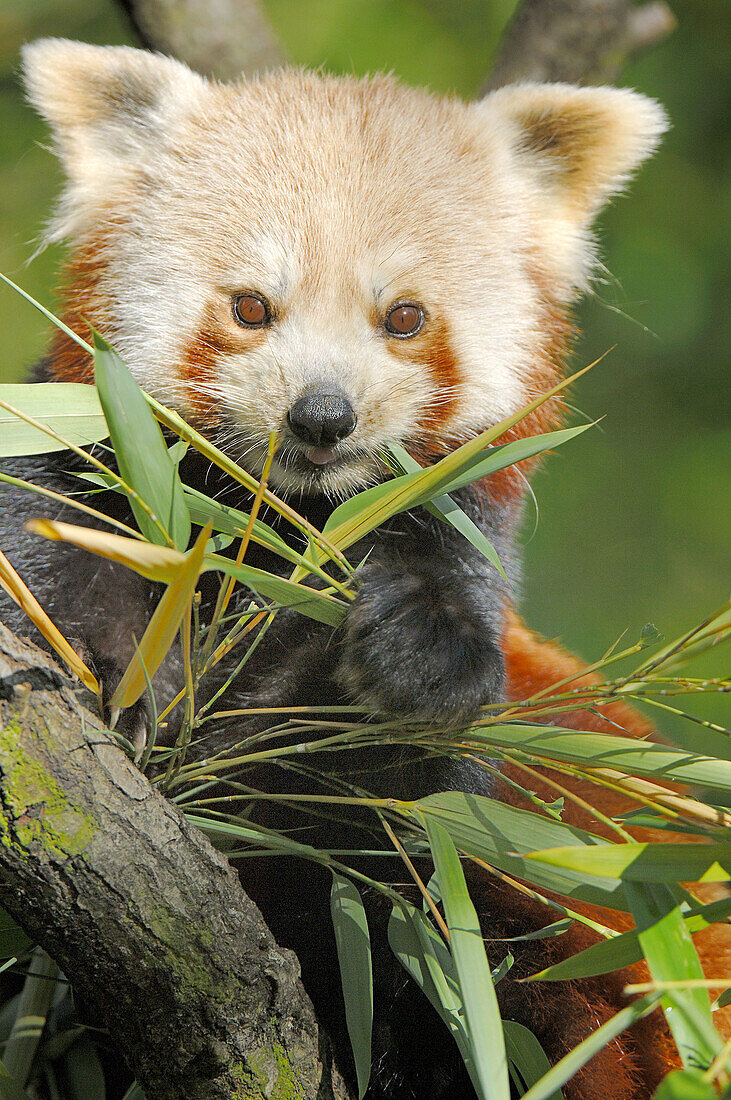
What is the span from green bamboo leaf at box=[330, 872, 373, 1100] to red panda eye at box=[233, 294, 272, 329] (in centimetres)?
77

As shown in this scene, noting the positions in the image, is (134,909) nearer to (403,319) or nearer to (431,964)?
(431,964)

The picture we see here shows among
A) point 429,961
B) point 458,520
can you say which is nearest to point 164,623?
point 458,520

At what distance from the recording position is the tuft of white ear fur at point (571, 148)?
1.57 meters

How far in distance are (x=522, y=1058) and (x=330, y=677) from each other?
0.53 meters

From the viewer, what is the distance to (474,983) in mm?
800

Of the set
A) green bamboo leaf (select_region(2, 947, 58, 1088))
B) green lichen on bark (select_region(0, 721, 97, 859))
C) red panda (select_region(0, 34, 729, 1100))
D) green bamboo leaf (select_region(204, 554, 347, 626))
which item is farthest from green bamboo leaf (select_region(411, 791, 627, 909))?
green bamboo leaf (select_region(2, 947, 58, 1088))

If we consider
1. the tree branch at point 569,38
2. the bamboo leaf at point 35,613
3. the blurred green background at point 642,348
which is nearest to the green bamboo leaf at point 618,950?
the bamboo leaf at point 35,613

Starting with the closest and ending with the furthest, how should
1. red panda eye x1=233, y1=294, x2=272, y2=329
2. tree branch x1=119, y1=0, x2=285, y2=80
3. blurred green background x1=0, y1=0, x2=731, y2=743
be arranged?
1. red panda eye x1=233, y1=294, x2=272, y2=329
2. tree branch x1=119, y1=0, x2=285, y2=80
3. blurred green background x1=0, y1=0, x2=731, y2=743

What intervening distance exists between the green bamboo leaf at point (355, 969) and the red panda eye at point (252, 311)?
30.5 inches

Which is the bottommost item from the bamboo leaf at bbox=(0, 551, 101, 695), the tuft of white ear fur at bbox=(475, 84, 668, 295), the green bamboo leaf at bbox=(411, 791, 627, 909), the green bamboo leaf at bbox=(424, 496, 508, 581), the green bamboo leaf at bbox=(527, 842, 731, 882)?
the green bamboo leaf at bbox=(411, 791, 627, 909)

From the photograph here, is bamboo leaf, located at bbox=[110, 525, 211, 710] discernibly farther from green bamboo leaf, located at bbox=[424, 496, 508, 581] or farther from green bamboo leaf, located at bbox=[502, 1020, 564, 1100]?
green bamboo leaf, located at bbox=[502, 1020, 564, 1100]

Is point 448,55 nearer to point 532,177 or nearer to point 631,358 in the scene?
point 631,358

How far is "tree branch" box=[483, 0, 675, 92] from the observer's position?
7.60 feet

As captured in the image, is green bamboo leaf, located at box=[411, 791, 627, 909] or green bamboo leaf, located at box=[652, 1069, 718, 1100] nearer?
green bamboo leaf, located at box=[652, 1069, 718, 1100]
